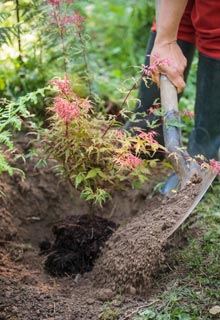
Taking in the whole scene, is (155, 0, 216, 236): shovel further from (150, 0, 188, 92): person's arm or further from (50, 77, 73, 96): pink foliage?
(50, 77, 73, 96): pink foliage

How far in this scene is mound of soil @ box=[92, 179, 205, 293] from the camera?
2562 millimetres

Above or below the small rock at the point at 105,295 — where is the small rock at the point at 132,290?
above

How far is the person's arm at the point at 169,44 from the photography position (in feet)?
8.89

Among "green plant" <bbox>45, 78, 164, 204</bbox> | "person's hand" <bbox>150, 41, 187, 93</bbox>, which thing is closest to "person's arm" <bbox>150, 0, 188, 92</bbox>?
"person's hand" <bbox>150, 41, 187, 93</bbox>

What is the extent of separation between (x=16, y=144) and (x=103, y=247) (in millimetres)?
899

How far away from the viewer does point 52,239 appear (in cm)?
319

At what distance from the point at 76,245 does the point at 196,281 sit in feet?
2.17

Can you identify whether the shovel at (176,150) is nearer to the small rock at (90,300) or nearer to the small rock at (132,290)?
the small rock at (132,290)

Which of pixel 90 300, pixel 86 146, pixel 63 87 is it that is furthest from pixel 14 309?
pixel 63 87

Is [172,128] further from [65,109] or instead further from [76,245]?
A: [76,245]

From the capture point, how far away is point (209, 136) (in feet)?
10.4

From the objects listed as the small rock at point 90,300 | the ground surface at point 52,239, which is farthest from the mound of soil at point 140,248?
the small rock at point 90,300

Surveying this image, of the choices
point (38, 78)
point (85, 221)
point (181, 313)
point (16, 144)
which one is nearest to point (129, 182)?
point (85, 221)

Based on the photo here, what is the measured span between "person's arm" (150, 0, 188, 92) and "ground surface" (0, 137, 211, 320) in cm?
61
